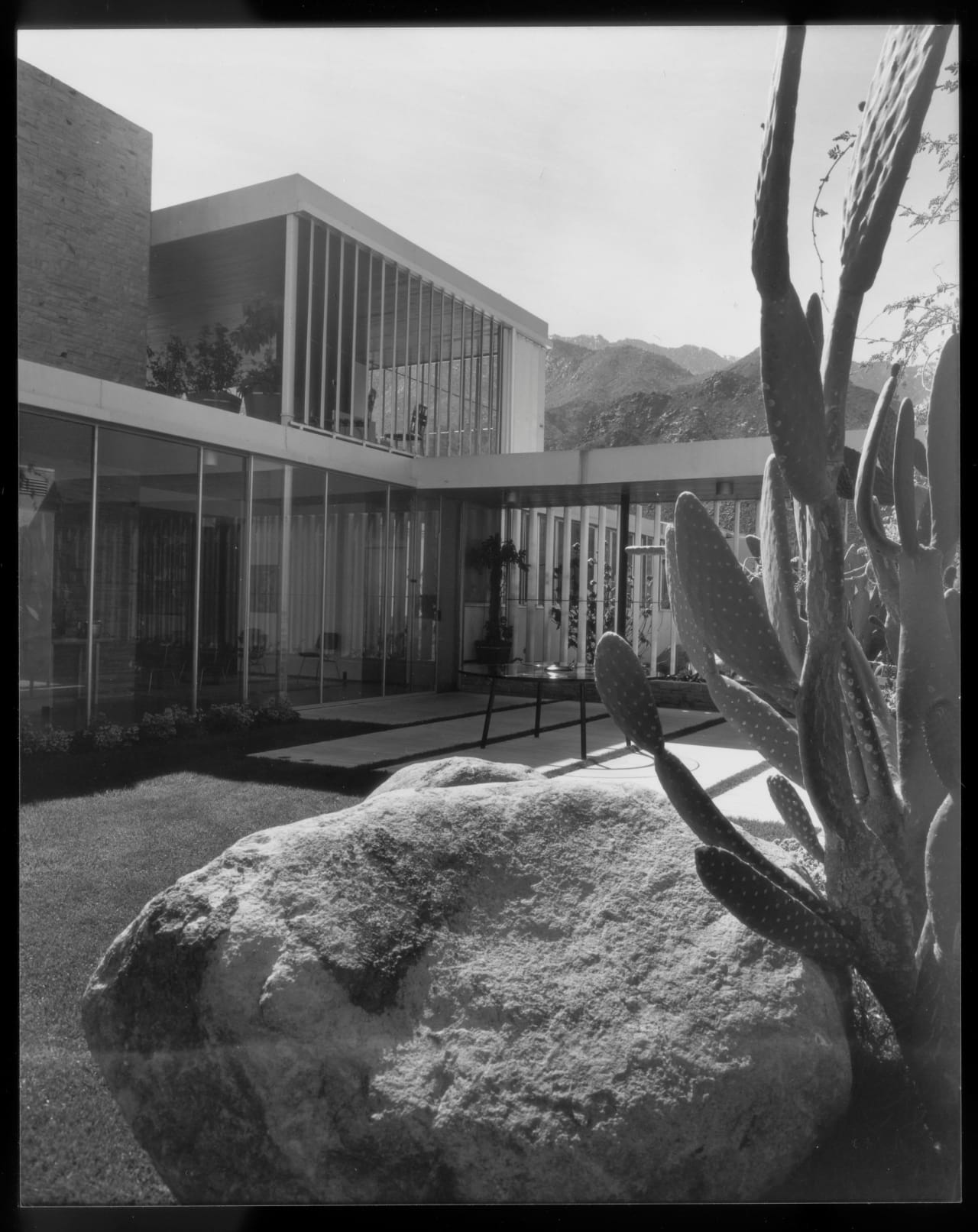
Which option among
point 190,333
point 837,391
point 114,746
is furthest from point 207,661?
point 837,391

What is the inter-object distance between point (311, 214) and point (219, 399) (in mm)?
4194

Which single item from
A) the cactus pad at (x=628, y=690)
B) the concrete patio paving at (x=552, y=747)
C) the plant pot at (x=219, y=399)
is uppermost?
the plant pot at (x=219, y=399)

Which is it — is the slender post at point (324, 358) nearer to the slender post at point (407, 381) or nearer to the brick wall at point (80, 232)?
the slender post at point (407, 381)

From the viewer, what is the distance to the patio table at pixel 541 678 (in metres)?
6.41

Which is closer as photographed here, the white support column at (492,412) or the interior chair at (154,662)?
the interior chair at (154,662)

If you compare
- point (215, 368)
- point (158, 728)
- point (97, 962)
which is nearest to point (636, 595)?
point (215, 368)

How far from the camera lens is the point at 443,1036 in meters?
1.94

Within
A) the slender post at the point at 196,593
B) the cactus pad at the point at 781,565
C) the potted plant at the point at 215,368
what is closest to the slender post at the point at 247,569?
the slender post at the point at 196,593

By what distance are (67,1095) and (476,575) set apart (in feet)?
32.7

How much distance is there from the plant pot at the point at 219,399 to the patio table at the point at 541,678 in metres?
3.65

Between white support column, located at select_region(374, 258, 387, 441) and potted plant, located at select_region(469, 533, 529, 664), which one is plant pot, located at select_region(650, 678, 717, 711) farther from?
white support column, located at select_region(374, 258, 387, 441)

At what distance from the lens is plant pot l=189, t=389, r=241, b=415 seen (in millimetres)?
8755

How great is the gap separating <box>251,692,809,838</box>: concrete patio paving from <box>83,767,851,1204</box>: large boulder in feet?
2.40

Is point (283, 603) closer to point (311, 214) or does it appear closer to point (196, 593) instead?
point (196, 593)
